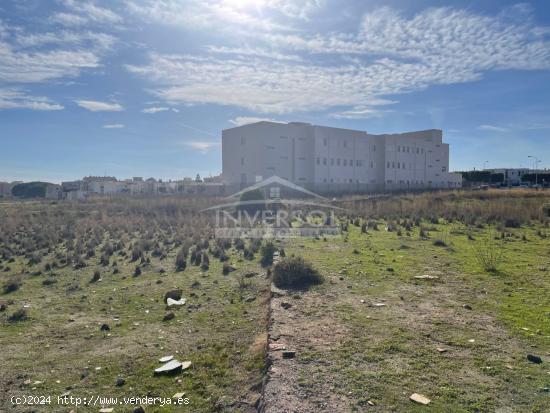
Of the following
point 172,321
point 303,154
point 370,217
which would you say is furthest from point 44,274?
point 303,154

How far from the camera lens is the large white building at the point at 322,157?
2046 inches

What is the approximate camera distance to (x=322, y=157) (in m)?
56.2

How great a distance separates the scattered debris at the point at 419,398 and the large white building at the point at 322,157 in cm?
4706

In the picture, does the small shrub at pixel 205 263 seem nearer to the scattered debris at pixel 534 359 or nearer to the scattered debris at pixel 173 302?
the scattered debris at pixel 173 302

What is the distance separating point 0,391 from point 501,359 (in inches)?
221

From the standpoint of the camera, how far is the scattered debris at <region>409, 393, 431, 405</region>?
3.64 metres

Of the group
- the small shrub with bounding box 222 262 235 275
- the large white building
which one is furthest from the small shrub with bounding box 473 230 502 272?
the large white building

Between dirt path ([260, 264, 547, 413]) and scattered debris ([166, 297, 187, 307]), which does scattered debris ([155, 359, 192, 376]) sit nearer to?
dirt path ([260, 264, 547, 413])

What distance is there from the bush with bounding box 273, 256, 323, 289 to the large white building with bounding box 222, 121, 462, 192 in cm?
4228

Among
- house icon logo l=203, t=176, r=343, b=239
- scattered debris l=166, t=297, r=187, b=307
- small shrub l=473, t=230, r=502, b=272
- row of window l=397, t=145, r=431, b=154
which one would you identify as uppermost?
row of window l=397, t=145, r=431, b=154

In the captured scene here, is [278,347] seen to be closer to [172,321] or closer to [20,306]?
[172,321]

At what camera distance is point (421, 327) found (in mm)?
5602

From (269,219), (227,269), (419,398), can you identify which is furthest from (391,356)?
(269,219)

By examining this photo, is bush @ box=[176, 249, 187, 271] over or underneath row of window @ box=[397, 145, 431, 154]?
underneath
